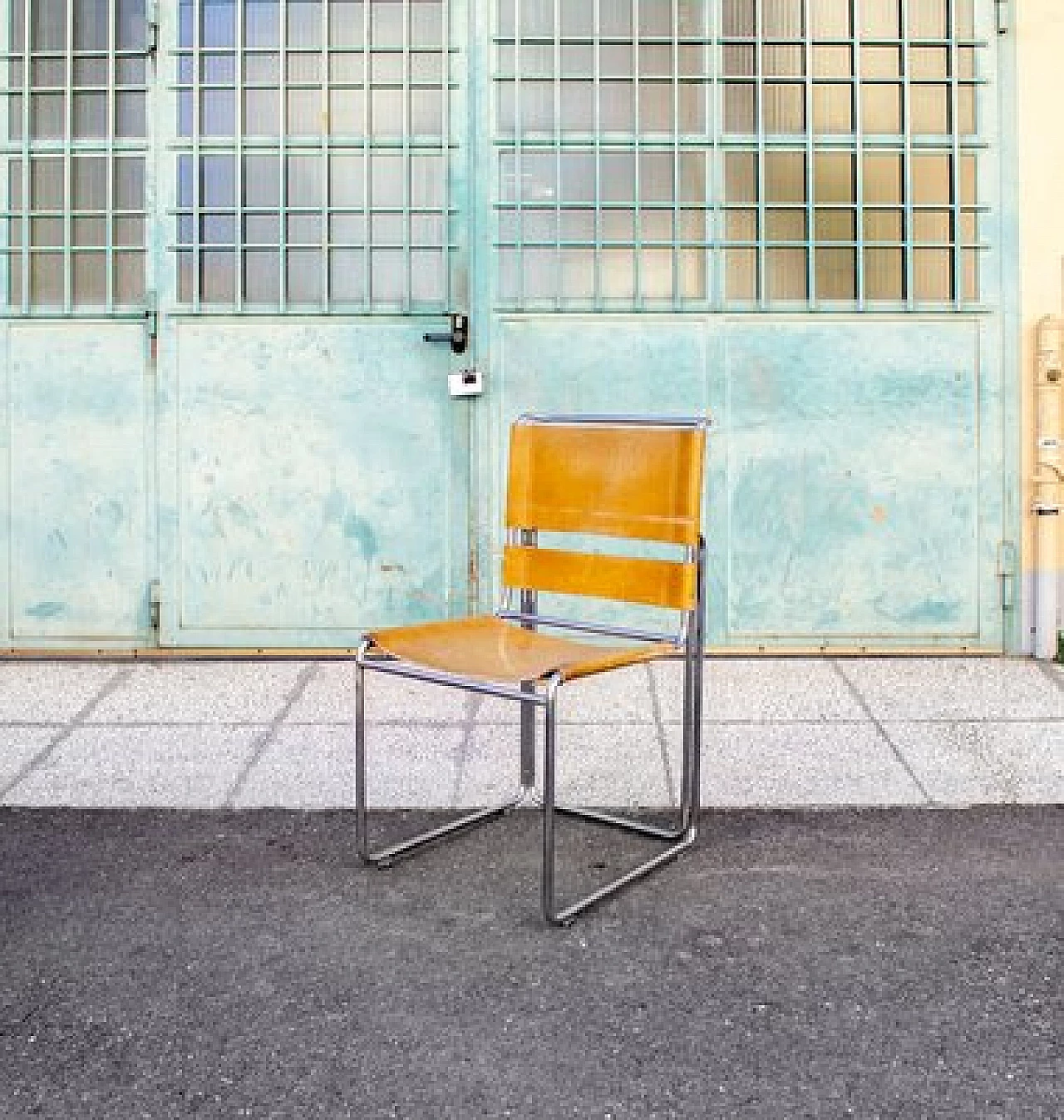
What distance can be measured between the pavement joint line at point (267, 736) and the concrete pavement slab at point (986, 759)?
80.3 inches

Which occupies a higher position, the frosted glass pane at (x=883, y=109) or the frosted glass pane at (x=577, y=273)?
the frosted glass pane at (x=883, y=109)

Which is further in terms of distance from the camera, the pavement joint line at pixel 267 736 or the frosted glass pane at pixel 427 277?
the frosted glass pane at pixel 427 277

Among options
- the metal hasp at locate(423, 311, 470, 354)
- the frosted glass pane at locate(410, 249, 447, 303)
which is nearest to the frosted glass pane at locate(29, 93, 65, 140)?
the frosted glass pane at locate(410, 249, 447, 303)

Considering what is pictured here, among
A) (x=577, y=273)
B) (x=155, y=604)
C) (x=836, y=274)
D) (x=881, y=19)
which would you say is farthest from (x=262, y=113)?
(x=881, y=19)

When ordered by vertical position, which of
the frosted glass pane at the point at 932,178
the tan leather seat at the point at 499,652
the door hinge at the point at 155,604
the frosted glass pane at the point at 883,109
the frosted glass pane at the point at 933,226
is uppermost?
the frosted glass pane at the point at 883,109

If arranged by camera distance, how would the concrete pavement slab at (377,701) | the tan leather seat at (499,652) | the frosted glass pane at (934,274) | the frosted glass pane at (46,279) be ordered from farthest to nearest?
1. the frosted glass pane at (46,279)
2. the frosted glass pane at (934,274)
3. the concrete pavement slab at (377,701)
4. the tan leather seat at (499,652)

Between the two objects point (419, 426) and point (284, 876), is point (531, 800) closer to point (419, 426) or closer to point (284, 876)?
point (284, 876)

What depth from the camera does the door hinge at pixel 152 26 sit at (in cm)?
596

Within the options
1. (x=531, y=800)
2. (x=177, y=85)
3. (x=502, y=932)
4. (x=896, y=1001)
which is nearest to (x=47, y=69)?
(x=177, y=85)

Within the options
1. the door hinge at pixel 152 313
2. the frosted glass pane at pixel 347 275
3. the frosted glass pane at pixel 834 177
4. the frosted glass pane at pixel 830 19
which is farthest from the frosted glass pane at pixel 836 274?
the door hinge at pixel 152 313

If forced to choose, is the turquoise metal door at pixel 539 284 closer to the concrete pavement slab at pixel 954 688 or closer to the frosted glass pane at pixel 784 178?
the frosted glass pane at pixel 784 178

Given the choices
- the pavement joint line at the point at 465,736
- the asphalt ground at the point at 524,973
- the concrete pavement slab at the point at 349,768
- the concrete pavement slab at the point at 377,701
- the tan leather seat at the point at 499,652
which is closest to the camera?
the asphalt ground at the point at 524,973

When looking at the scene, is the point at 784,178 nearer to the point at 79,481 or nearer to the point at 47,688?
the point at 79,481

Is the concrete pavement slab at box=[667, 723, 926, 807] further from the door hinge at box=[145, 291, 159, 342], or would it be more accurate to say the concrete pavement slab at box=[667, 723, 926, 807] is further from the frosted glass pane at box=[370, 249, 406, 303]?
the door hinge at box=[145, 291, 159, 342]
